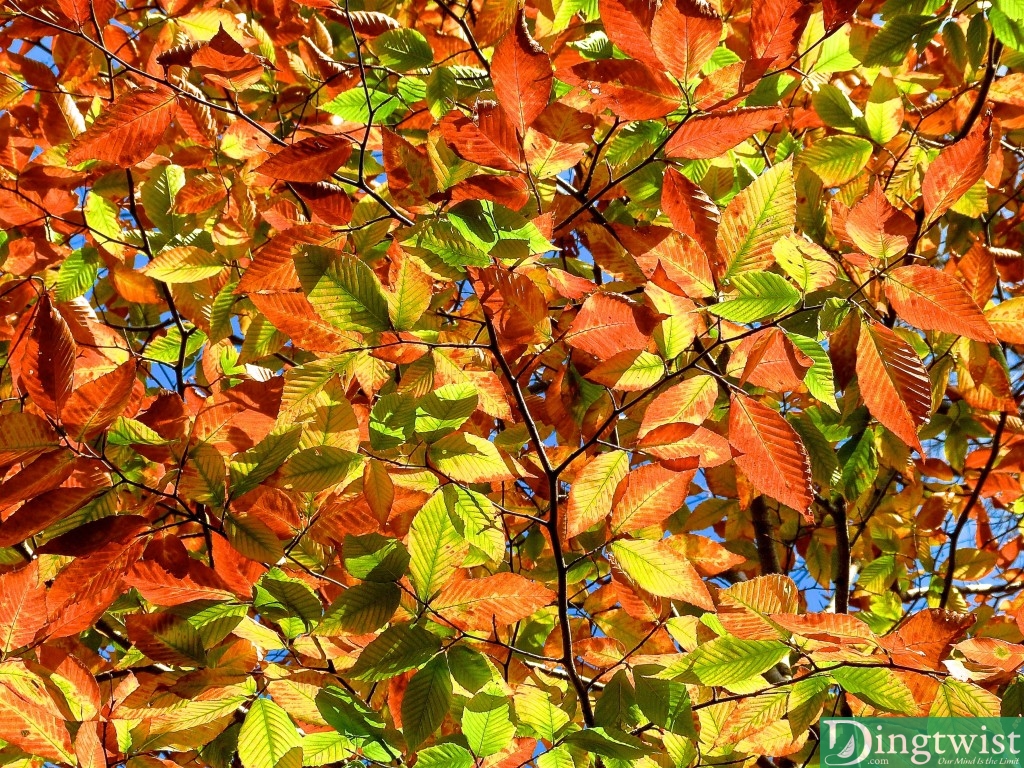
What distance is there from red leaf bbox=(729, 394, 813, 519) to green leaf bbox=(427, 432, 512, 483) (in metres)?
0.32

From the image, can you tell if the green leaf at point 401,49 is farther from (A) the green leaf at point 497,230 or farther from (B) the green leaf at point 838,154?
(B) the green leaf at point 838,154

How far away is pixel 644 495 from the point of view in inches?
48.9

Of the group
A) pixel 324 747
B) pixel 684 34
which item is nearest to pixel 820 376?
pixel 684 34

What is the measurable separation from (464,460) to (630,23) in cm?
62

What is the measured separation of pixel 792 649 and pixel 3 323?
6.72 feet

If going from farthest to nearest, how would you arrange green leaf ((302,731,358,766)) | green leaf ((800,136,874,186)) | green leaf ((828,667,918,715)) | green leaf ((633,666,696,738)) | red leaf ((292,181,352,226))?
1. green leaf ((800,136,874,186))
2. red leaf ((292,181,352,226))
3. green leaf ((633,666,696,738))
4. green leaf ((302,731,358,766))
5. green leaf ((828,667,918,715))

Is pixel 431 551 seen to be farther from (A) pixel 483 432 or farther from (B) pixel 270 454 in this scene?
(A) pixel 483 432

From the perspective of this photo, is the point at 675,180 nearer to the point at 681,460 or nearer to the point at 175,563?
the point at 681,460

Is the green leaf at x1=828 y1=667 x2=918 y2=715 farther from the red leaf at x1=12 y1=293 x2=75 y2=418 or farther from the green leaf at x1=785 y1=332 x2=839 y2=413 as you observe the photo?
the red leaf at x1=12 y1=293 x2=75 y2=418

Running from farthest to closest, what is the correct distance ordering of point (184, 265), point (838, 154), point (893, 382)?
1. point (838, 154)
2. point (184, 265)
3. point (893, 382)

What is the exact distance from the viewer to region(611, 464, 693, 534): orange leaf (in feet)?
4.05

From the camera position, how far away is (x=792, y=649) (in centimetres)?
114

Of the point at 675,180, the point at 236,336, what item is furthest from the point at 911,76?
the point at 236,336

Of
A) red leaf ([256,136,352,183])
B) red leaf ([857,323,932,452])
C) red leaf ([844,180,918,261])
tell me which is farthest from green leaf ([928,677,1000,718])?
red leaf ([256,136,352,183])
